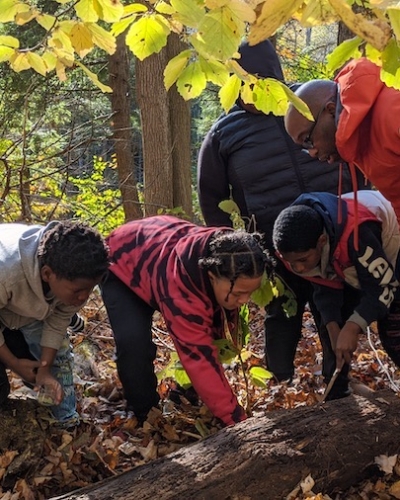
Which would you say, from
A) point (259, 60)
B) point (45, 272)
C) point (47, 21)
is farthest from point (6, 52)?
point (259, 60)

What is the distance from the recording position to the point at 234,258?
2.95 metres

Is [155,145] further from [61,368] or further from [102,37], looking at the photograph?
[102,37]

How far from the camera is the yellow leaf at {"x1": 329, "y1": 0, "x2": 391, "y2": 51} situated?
1.24m

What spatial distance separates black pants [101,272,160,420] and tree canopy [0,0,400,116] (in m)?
1.69

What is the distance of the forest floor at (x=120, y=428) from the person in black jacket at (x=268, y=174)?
1.11 feet

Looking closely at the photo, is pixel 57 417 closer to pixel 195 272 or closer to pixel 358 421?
pixel 195 272

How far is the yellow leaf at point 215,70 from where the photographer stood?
186 cm

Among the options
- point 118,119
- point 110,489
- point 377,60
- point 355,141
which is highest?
point 118,119

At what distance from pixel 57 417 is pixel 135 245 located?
1.05m

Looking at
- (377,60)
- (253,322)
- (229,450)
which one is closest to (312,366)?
(253,322)

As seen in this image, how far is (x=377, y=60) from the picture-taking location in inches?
73.1

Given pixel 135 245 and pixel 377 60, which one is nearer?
pixel 377 60

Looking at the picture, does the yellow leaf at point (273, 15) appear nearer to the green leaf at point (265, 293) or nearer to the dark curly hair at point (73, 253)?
the dark curly hair at point (73, 253)

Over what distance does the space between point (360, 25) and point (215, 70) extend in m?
0.70
